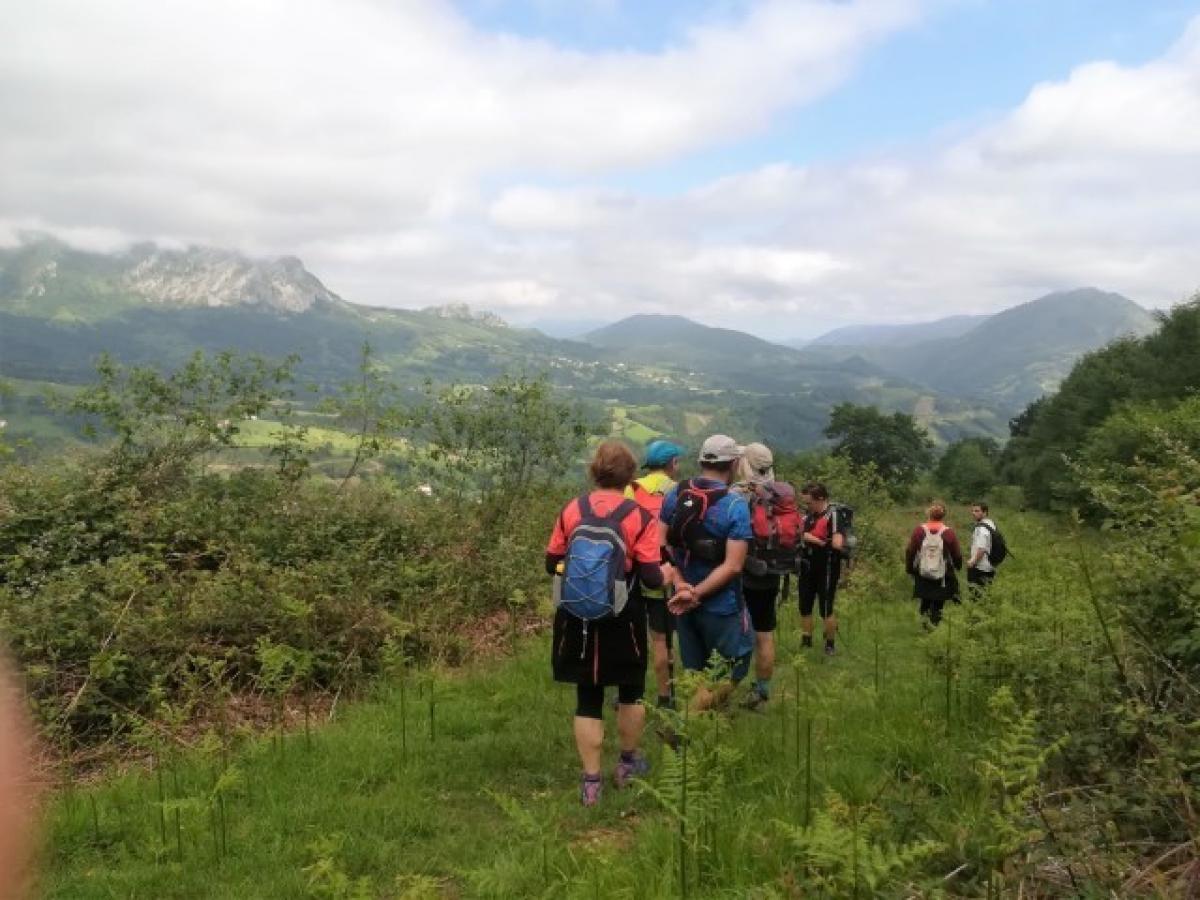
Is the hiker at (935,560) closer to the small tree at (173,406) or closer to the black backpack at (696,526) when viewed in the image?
the black backpack at (696,526)

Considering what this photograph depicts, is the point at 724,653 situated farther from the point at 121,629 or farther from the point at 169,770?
the point at 121,629

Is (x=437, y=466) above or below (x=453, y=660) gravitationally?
above

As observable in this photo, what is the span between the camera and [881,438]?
93.4 metres

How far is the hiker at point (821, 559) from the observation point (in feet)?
31.0

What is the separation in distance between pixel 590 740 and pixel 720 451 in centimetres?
237

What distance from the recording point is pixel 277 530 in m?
11.0

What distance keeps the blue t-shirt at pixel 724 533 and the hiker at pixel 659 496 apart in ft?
2.00

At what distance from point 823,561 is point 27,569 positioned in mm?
10068

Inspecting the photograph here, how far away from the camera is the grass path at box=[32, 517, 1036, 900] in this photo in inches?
155

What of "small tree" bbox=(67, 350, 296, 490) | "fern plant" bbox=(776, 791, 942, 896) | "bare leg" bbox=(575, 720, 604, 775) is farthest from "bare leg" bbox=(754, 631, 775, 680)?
"small tree" bbox=(67, 350, 296, 490)

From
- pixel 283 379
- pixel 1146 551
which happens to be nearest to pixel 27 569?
pixel 283 379

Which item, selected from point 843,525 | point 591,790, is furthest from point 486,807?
point 843,525

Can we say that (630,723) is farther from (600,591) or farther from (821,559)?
(821,559)

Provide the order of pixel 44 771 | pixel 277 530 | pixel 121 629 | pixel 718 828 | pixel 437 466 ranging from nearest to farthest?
pixel 718 828
pixel 44 771
pixel 121 629
pixel 277 530
pixel 437 466
